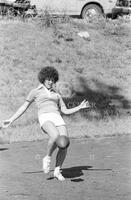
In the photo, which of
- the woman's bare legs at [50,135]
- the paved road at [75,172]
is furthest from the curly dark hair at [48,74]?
the paved road at [75,172]

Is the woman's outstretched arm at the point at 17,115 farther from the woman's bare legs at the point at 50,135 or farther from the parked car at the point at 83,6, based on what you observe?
the parked car at the point at 83,6

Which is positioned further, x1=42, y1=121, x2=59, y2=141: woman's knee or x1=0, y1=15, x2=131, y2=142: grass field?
x1=0, y1=15, x2=131, y2=142: grass field

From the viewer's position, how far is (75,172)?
870 centimetres

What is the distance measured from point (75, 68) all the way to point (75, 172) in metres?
9.73

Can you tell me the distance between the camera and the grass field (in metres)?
13.5

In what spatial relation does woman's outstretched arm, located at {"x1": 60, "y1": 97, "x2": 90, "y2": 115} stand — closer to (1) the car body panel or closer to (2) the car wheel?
(1) the car body panel

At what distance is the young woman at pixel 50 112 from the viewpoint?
793 cm

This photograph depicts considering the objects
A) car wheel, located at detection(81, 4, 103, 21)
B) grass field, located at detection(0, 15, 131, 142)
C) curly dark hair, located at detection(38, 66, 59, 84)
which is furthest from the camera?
car wheel, located at detection(81, 4, 103, 21)

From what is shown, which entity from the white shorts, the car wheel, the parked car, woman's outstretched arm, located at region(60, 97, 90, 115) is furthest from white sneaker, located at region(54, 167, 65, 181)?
the car wheel

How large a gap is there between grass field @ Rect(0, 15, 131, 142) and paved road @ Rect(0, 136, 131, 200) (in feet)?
3.88

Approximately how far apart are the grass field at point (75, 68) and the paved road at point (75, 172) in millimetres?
1184

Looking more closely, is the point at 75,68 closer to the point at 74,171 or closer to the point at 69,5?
the point at 69,5

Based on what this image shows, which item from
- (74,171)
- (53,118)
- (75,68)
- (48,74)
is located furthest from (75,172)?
(75,68)

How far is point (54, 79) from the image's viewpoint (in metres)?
8.19
